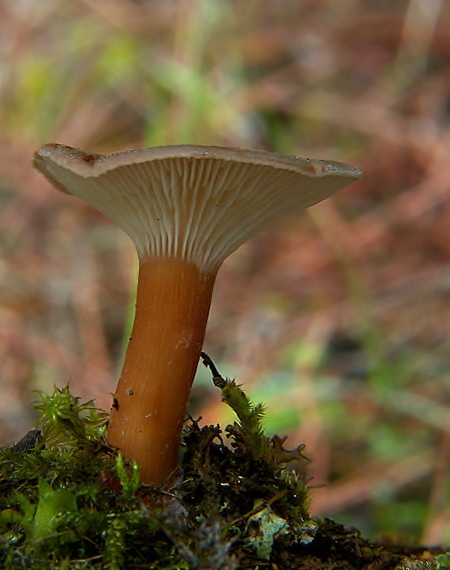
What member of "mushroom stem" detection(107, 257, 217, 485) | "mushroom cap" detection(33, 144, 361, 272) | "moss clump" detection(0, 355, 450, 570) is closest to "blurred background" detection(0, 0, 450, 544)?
"moss clump" detection(0, 355, 450, 570)

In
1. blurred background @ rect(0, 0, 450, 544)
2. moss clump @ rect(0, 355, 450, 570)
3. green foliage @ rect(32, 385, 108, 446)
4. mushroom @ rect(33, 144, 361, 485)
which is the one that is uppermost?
blurred background @ rect(0, 0, 450, 544)

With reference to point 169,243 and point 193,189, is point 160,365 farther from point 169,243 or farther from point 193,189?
point 193,189

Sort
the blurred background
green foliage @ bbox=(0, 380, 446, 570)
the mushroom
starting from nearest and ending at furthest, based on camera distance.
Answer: green foliage @ bbox=(0, 380, 446, 570)
the mushroom
the blurred background

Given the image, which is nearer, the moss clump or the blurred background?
the moss clump

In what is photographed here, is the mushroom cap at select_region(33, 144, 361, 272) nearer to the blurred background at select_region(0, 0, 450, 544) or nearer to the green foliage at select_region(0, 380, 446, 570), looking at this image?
the green foliage at select_region(0, 380, 446, 570)

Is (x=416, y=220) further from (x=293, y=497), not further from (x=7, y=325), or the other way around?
(x=293, y=497)

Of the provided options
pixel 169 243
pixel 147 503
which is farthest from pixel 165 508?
pixel 169 243

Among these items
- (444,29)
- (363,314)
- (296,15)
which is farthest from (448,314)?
(296,15)

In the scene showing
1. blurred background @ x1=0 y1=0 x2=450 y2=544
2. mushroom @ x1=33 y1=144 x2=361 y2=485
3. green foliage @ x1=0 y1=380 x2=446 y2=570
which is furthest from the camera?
blurred background @ x1=0 y1=0 x2=450 y2=544

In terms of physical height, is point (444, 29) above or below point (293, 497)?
above
